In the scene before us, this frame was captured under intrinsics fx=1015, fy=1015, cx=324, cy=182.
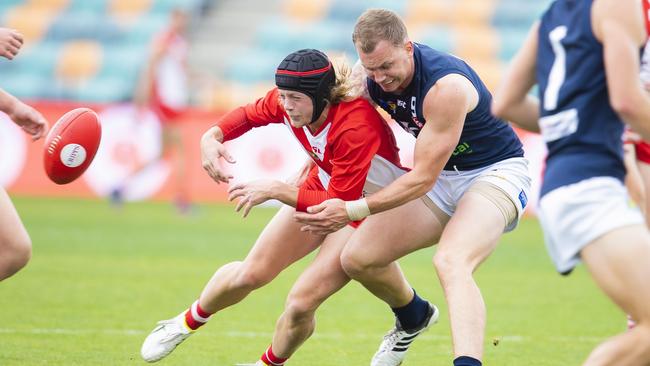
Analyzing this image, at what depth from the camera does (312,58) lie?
554 cm

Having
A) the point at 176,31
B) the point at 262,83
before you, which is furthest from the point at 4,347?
the point at 262,83

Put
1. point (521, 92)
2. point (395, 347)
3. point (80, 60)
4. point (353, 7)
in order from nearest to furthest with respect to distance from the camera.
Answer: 1. point (521, 92)
2. point (395, 347)
3. point (80, 60)
4. point (353, 7)

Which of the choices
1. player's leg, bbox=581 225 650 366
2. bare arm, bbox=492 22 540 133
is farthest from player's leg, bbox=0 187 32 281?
player's leg, bbox=581 225 650 366

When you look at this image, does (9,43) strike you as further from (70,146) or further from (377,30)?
(377,30)

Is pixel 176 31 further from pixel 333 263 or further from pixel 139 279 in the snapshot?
pixel 333 263

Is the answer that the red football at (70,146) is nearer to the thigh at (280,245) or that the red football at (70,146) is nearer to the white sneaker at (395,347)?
the thigh at (280,245)

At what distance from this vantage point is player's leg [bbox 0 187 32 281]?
5.45 metres

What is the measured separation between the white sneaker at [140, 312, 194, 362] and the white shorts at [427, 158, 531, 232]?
5.60ft

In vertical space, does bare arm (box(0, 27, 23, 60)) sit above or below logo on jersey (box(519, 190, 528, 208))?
above

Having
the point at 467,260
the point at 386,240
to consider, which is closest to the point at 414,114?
the point at 386,240

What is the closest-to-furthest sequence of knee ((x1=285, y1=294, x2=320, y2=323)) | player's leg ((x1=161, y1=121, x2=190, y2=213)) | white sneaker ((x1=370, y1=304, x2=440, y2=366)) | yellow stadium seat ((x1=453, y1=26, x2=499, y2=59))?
knee ((x1=285, y1=294, x2=320, y2=323)) < white sneaker ((x1=370, y1=304, x2=440, y2=366)) < player's leg ((x1=161, y1=121, x2=190, y2=213)) < yellow stadium seat ((x1=453, y1=26, x2=499, y2=59))

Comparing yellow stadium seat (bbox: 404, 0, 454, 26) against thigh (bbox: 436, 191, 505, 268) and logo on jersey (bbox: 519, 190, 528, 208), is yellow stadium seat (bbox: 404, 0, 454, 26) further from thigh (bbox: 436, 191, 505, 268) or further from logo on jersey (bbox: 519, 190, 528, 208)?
thigh (bbox: 436, 191, 505, 268)

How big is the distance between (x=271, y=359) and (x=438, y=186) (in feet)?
4.69

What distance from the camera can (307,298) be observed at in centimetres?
583
